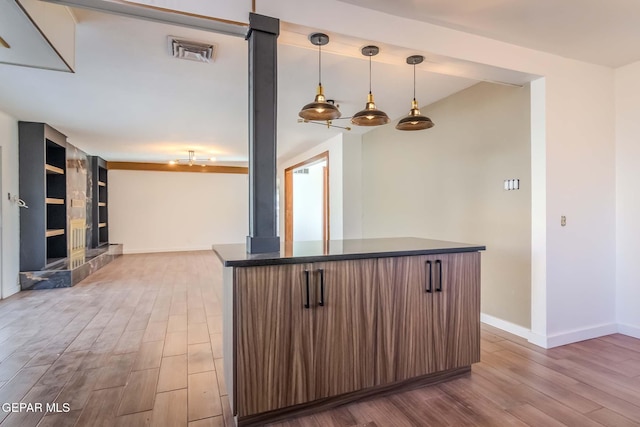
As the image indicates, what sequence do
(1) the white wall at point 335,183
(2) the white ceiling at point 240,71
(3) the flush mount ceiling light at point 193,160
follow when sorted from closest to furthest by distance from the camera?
(2) the white ceiling at point 240,71 < (1) the white wall at point 335,183 < (3) the flush mount ceiling light at point 193,160

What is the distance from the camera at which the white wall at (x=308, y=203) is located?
827 cm

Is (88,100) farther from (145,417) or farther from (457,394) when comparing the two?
(457,394)

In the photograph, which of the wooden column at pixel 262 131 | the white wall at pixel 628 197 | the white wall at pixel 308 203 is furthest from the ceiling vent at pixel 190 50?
the white wall at pixel 308 203

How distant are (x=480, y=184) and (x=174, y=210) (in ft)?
25.9

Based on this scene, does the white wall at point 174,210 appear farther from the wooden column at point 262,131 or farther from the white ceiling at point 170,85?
the wooden column at point 262,131

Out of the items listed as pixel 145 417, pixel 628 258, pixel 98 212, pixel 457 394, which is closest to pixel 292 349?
pixel 145 417

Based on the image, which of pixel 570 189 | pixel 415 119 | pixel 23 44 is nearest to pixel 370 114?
pixel 415 119

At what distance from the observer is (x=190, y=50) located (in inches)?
100

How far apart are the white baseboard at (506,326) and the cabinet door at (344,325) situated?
1853mm

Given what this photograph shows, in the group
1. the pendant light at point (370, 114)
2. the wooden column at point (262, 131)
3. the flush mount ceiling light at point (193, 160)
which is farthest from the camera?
the flush mount ceiling light at point (193, 160)

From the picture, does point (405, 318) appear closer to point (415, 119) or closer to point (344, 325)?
point (344, 325)

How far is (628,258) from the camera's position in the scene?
10.1 feet

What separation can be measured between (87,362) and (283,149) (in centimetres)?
506

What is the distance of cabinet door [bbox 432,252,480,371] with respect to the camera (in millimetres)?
2184
